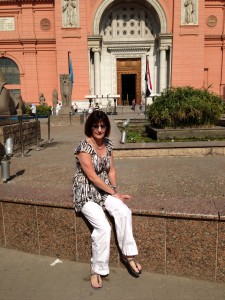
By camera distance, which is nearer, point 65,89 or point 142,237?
point 142,237

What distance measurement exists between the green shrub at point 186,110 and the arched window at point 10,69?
22.8 meters

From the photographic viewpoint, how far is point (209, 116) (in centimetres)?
910

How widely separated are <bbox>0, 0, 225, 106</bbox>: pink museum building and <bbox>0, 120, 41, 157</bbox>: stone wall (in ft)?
57.6

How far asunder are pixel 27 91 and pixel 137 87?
1144 centimetres

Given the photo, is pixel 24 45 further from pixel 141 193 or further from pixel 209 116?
pixel 141 193

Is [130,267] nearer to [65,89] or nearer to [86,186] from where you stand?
[86,186]

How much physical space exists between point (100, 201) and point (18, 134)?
529cm

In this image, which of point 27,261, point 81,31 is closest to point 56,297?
point 27,261

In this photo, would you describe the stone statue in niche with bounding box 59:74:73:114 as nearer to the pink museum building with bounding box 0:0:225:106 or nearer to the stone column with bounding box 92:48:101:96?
the pink museum building with bounding box 0:0:225:106

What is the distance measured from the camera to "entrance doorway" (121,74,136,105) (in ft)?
103

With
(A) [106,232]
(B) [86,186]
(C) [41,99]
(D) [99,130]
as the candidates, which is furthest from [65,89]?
(A) [106,232]

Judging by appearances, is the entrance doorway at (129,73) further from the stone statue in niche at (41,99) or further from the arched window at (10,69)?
the arched window at (10,69)

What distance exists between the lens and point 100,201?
2684mm

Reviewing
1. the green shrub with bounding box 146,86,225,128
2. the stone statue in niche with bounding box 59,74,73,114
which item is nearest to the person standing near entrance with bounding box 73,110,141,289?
the green shrub with bounding box 146,86,225,128
